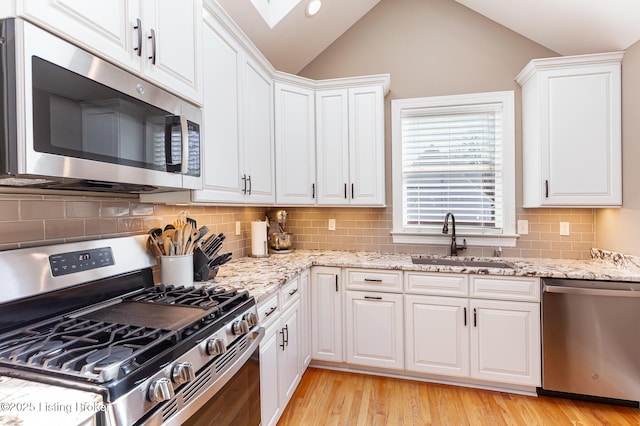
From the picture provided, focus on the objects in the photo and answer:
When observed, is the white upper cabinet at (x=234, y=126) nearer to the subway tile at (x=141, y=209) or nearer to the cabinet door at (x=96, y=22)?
the subway tile at (x=141, y=209)

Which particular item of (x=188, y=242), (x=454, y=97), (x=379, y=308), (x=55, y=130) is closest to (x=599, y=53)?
(x=454, y=97)

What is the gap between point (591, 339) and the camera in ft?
6.83

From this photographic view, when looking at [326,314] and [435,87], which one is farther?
[435,87]

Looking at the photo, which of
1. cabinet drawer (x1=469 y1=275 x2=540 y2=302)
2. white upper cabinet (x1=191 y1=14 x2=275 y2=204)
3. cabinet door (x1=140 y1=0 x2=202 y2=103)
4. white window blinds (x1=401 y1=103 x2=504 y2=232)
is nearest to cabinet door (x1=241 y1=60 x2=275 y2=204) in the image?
white upper cabinet (x1=191 y1=14 x2=275 y2=204)

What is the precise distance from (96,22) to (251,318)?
47.9 inches

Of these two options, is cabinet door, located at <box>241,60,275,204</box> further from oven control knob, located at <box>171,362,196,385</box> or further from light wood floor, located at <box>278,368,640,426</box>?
light wood floor, located at <box>278,368,640,426</box>

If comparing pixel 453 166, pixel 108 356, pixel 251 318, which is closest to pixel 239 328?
pixel 251 318

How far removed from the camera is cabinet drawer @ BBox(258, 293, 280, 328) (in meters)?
1.66

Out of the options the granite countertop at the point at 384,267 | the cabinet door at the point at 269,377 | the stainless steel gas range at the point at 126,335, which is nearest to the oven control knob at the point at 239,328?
the stainless steel gas range at the point at 126,335

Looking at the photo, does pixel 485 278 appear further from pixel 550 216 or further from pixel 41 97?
pixel 41 97

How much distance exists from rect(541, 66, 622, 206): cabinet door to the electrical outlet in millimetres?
356

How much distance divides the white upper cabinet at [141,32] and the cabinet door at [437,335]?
201 cm

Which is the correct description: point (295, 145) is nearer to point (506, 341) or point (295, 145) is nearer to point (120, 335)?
point (120, 335)

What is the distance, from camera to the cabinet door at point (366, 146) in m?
2.71
